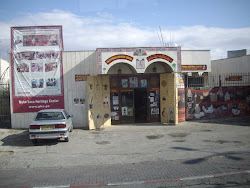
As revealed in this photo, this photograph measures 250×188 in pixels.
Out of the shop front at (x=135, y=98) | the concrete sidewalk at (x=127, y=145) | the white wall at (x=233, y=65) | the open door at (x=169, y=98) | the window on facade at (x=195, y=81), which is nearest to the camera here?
the concrete sidewalk at (x=127, y=145)

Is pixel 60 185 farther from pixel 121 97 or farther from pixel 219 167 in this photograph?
pixel 121 97

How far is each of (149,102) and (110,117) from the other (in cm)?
272

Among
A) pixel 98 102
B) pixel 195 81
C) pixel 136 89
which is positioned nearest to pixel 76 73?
pixel 98 102

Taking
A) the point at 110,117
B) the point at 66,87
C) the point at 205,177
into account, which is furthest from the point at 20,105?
the point at 205,177

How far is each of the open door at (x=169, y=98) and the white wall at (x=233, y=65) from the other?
828 cm

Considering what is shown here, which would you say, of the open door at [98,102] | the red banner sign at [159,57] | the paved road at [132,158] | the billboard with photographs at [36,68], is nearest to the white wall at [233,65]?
the paved road at [132,158]

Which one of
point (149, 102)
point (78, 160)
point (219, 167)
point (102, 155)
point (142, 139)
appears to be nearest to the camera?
point (219, 167)

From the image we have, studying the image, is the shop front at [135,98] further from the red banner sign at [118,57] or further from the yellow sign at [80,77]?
the red banner sign at [118,57]

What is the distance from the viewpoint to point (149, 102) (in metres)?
15.4

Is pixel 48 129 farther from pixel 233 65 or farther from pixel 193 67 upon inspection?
pixel 233 65

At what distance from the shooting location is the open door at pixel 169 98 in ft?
47.1

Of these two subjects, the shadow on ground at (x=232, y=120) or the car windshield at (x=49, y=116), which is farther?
A: the shadow on ground at (x=232, y=120)

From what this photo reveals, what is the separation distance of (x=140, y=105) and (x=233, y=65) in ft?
32.6

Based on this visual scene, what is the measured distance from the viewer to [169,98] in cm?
1473
